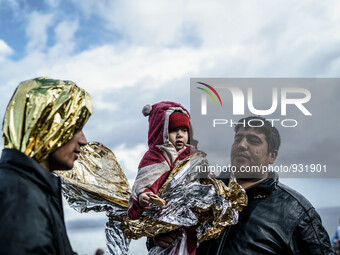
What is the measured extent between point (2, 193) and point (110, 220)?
1.94m

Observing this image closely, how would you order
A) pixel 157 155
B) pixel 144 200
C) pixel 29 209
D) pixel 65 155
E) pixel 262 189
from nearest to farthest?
pixel 29 209 → pixel 65 155 → pixel 144 200 → pixel 157 155 → pixel 262 189

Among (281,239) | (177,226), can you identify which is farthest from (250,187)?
(177,226)

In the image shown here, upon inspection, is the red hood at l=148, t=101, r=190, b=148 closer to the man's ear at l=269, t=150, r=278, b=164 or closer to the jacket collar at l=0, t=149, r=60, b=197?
the man's ear at l=269, t=150, r=278, b=164

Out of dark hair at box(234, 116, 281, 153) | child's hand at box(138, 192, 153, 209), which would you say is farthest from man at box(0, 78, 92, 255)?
dark hair at box(234, 116, 281, 153)

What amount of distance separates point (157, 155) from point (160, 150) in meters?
0.05

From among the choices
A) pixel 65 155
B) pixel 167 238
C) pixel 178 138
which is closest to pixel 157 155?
pixel 178 138

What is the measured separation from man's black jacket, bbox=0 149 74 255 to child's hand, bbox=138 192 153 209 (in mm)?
1156

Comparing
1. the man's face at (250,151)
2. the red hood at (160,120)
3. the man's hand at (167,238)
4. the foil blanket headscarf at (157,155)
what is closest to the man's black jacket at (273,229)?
the man's face at (250,151)

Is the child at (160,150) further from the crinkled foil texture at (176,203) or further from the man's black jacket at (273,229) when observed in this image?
the man's black jacket at (273,229)

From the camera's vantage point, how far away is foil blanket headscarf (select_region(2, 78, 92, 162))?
1.81m

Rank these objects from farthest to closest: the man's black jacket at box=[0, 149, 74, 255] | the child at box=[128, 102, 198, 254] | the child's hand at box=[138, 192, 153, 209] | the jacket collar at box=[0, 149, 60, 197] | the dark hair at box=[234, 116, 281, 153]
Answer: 1. the dark hair at box=[234, 116, 281, 153]
2. the child at box=[128, 102, 198, 254]
3. the child's hand at box=[138, 192, 153, 209]
4. the jacket collar at box=[0, 149, 60, 197]
5. the man's black jacket at box=[0, 149, 74, 255]

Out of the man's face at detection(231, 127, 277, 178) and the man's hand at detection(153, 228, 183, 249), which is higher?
the man's face at detection(231, 127, 277, 178)

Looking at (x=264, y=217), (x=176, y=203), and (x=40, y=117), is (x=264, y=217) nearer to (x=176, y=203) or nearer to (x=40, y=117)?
(x=176, y=203)

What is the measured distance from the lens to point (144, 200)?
9.76ft
